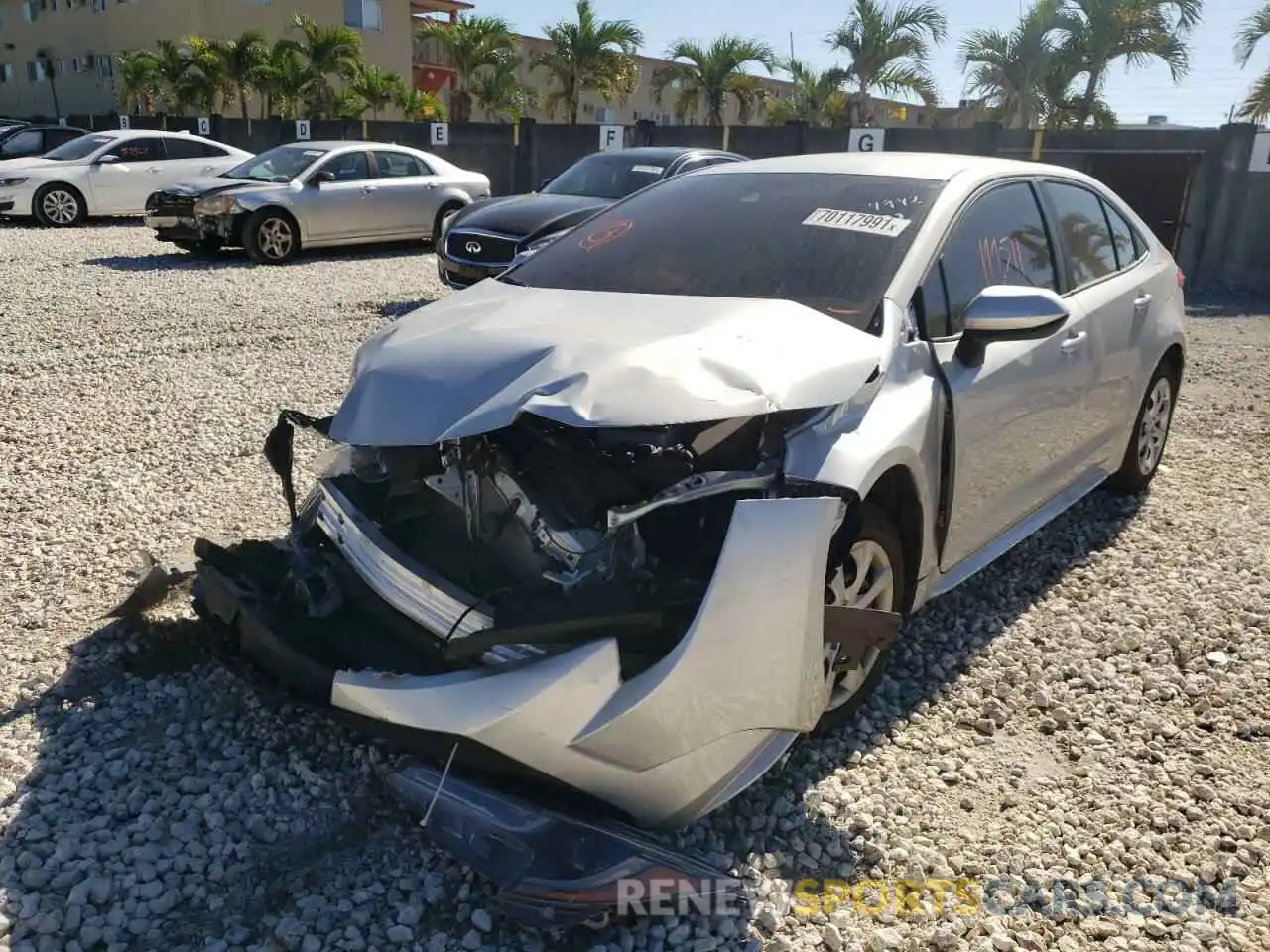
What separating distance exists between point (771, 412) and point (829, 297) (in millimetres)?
782

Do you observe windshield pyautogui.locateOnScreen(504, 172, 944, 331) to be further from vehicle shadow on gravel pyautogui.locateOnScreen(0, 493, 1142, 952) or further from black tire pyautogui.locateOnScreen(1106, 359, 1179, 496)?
black tire pyautogui.locateOnScreen(1106, 359, 1179, 496)

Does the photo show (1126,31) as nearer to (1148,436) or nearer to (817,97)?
(817,97)

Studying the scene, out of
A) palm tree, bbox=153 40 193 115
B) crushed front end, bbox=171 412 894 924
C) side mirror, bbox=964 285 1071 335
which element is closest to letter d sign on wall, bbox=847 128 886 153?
side mirror, bbox=964 285 1071 335

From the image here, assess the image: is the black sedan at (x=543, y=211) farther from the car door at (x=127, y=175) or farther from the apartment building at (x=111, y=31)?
the apartment building at (x=111, y=31)

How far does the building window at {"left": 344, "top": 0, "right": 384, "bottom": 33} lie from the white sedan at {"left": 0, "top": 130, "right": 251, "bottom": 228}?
21.7 m

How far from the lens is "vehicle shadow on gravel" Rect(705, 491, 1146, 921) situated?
2.67 meters

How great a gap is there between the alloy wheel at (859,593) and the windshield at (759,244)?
2.30 feet

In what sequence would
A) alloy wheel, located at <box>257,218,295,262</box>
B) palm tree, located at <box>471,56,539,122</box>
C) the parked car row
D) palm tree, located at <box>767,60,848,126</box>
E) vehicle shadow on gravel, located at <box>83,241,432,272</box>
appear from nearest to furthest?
the parked car row
vehicle shadow on gravel, located at <box>83,241,432,272</box>
alloy wheel, located at <box>257,218,295,262</box>
palm tree, located at <box>767,60,848,126</box>
palm tree, located at <box>471,56,539,122</box>

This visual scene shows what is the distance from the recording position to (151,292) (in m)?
10.3

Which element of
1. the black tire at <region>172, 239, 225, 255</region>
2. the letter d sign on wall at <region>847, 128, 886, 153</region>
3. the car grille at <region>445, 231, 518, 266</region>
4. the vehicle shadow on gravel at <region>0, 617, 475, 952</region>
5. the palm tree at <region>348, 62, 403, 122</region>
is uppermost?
the palm tree at <region>348, 62, 403, 122</region>

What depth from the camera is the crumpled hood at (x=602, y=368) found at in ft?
8.21

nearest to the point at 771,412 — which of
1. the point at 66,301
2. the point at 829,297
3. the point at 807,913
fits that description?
the point at 829,297

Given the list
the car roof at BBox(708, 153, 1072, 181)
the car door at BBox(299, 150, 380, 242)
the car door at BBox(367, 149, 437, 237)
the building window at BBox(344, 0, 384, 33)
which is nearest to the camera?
the car roof at BBox(708, 153, 1072, 181)

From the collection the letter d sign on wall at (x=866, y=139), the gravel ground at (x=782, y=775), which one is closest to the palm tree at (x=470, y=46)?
the letter d sign on wall at (x=866, y=139)
